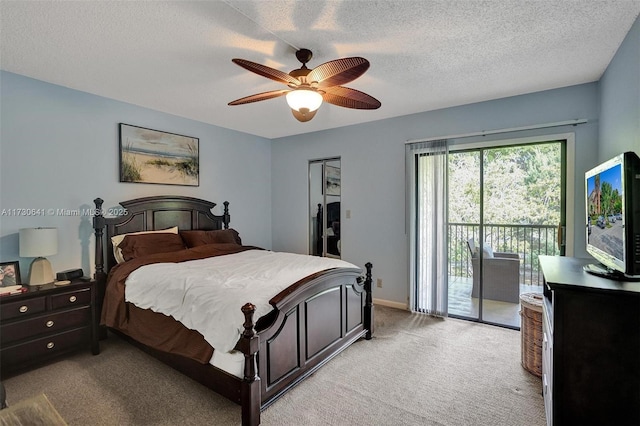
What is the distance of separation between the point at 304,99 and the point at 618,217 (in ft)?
6.29

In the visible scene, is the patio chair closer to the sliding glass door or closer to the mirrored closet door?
the sliding glass door

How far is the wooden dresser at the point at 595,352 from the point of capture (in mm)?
1314

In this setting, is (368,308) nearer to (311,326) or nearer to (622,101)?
(311,326)

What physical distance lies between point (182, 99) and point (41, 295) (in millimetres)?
2238

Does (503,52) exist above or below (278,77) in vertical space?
above

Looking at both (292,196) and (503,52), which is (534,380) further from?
(292,196)

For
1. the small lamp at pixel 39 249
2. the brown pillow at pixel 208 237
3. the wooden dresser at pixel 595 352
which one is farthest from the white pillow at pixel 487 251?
the small lamp at pixel 39 249

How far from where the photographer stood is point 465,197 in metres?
3.70

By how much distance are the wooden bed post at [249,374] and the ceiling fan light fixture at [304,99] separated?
4.64ft

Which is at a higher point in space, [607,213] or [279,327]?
[607,213]

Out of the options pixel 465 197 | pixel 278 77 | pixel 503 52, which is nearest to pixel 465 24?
pixel 503 52

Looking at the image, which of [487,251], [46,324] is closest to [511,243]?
[487,251]

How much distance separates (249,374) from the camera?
184 cm

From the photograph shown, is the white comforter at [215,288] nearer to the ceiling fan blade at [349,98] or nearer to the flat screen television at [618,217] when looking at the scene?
the ceiling fan blade at [349,98]
